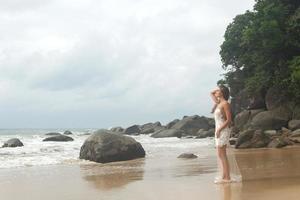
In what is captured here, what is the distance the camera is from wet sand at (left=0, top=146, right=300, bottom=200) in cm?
784

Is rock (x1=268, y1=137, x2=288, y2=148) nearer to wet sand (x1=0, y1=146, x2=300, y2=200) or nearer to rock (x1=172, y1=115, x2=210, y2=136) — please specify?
wet sand (x1=0, y1=146, x2=300, y2=200)

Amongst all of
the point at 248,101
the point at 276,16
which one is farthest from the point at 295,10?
the point at 248,101

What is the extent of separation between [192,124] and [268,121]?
54.6ft

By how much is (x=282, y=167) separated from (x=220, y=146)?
9.96 ft

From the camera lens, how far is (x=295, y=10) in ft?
106

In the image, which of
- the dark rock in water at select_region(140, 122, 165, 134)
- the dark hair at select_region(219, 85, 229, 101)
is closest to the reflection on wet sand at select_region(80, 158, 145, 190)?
the dark hair at select_region(219, 85, 229, 101)

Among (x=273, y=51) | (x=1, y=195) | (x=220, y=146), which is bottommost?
(x=1, y=195)

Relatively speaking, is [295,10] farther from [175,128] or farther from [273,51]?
[175,128]

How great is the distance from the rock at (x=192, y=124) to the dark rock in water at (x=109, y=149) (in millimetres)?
28061

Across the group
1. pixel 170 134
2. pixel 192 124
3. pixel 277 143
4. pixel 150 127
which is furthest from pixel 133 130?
pixel 277 143

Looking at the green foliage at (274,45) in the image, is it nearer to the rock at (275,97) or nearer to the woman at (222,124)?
the rock at (275,97)

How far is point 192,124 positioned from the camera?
47344 millimetres

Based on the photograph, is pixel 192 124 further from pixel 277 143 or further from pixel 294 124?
pixel 277 143

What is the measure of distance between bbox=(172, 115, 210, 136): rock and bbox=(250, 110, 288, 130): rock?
13.8 metres
